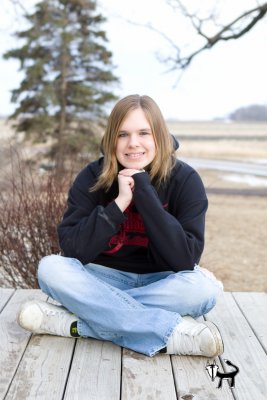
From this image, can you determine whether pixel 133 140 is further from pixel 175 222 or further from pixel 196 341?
pixel 196 341

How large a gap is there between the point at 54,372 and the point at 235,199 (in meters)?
11.3

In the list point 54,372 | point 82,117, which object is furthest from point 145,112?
point 82,117

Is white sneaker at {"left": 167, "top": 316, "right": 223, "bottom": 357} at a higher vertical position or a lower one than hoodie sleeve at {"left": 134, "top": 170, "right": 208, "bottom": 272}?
lower

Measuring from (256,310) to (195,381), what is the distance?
97cm

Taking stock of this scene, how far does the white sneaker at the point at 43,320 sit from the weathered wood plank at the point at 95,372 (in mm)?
95

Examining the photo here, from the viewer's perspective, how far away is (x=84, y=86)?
13.9 m

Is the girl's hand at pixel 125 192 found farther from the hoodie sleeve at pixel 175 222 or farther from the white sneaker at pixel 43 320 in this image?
the white sneaker at pixel 43 320

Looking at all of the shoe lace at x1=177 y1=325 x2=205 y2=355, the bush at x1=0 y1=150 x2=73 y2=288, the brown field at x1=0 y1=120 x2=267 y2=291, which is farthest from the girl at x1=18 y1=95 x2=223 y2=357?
the brown field at x1=0 y1=120 x2=267 y2=291

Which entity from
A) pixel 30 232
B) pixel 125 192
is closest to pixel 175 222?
pixel 125 192

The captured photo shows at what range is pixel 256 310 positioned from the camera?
3043 millimetres

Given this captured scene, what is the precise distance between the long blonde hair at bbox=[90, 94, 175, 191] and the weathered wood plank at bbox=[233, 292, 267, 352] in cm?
82

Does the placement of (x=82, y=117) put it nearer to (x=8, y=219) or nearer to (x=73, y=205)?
(x=8, y=219)

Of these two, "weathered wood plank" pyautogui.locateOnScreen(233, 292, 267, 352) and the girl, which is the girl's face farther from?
"weathered wood plank" pyautogui.locateOnScreen(233, 292, 267, 352)

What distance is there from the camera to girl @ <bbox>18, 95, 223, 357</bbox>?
2.46 metres
